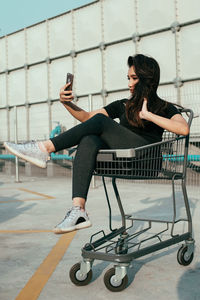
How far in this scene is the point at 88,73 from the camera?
1300 centimetres

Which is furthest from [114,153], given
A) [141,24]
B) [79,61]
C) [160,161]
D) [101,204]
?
[79,61]

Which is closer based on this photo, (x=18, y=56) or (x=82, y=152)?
(x=82, y=152)

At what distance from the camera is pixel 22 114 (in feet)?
50.8

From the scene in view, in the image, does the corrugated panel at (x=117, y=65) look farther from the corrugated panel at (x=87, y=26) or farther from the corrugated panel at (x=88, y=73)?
the corrugated panel at (x=87, y=26)

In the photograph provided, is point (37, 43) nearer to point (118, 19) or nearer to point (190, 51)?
point (118, 19)

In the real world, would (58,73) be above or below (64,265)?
above

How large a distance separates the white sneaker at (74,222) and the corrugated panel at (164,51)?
8.81 m

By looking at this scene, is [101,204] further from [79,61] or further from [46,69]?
[46,69]

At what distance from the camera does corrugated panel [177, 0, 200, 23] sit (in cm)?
1032

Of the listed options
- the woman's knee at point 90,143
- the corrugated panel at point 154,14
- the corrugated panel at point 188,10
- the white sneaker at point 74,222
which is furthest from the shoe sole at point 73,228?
the corrugated panel at point 154,14

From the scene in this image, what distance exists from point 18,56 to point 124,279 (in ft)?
45.8

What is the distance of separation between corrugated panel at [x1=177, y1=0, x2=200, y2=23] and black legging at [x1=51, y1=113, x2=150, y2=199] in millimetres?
8419

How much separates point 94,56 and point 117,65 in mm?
1016

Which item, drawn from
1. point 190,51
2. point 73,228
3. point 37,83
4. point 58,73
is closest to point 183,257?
point 73,228
